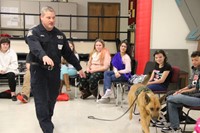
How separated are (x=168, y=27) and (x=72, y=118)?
3.15 metres

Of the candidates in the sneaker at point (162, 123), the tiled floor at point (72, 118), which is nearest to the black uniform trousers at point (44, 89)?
the tiled floor at point (72, 118)

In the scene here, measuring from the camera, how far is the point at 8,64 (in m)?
5.18

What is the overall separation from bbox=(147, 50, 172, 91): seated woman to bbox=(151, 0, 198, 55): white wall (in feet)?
6.23

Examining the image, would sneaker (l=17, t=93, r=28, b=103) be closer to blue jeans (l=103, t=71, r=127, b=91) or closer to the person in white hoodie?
the person in white hoodie

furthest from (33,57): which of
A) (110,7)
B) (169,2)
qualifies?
(110,7)

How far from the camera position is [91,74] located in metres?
5.04

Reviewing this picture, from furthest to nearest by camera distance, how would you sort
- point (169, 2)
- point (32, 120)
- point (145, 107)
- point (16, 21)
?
point (16, 21)
point (169, 2)
point (32, 120)
point (145, 107)

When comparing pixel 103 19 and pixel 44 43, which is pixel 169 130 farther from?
pixel 103 19

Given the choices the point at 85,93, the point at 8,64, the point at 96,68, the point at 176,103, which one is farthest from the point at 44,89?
the point at 8,64

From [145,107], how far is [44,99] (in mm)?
1122

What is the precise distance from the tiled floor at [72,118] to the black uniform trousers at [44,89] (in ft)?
1.99

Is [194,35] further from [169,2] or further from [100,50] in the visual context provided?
[100,50]

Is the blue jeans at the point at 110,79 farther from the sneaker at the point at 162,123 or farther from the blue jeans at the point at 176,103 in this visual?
the blue jeans at the point at 176,103

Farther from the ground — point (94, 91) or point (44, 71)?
point (44, 71)
